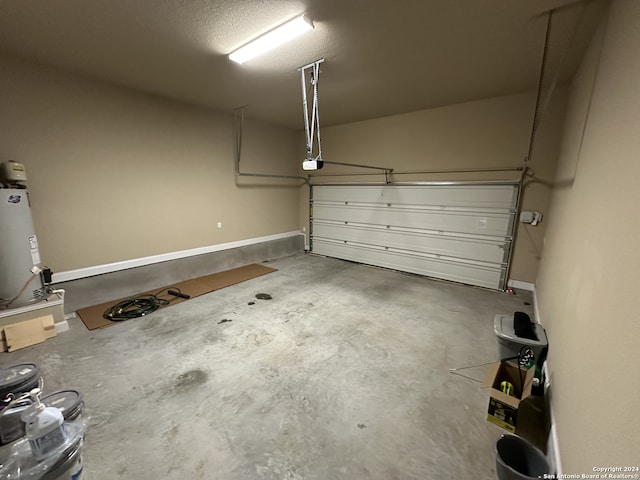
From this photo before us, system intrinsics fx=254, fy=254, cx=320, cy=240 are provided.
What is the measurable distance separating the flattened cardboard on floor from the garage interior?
0.18m

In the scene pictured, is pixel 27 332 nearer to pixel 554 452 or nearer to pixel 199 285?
pixel 199 285

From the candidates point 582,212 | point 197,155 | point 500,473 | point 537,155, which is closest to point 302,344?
point 500,473

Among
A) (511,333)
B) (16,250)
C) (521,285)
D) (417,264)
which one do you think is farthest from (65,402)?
(521,285)

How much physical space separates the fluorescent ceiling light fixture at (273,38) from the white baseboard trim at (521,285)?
15.0 feet

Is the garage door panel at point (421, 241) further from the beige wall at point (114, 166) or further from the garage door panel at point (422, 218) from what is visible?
the beige wall at point (114, 166)

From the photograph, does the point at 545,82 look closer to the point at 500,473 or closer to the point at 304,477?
the point at 500,473

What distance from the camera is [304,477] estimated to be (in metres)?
1.42

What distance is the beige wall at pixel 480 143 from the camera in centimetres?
373

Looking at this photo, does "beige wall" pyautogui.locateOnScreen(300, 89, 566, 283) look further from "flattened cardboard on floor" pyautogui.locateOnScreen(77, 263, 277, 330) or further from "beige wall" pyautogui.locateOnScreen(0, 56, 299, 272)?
"flattened cardboard on floor" pyautogui.locateOnScreen(77, 263, 277, 330)

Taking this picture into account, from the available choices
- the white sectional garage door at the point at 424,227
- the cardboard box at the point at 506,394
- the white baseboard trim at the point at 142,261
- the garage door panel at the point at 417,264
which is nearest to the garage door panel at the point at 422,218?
the white sectional garage door at the point at 424,227

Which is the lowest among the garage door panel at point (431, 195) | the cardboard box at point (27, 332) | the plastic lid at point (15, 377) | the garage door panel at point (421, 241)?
the cardboard box at point (27, 332)

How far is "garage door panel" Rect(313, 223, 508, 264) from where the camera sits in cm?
430

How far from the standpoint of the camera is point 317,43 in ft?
8.29

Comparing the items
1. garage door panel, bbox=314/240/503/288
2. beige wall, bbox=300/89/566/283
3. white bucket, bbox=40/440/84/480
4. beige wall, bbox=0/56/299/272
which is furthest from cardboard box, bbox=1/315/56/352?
beige wall, bbox=300/89/566/283
